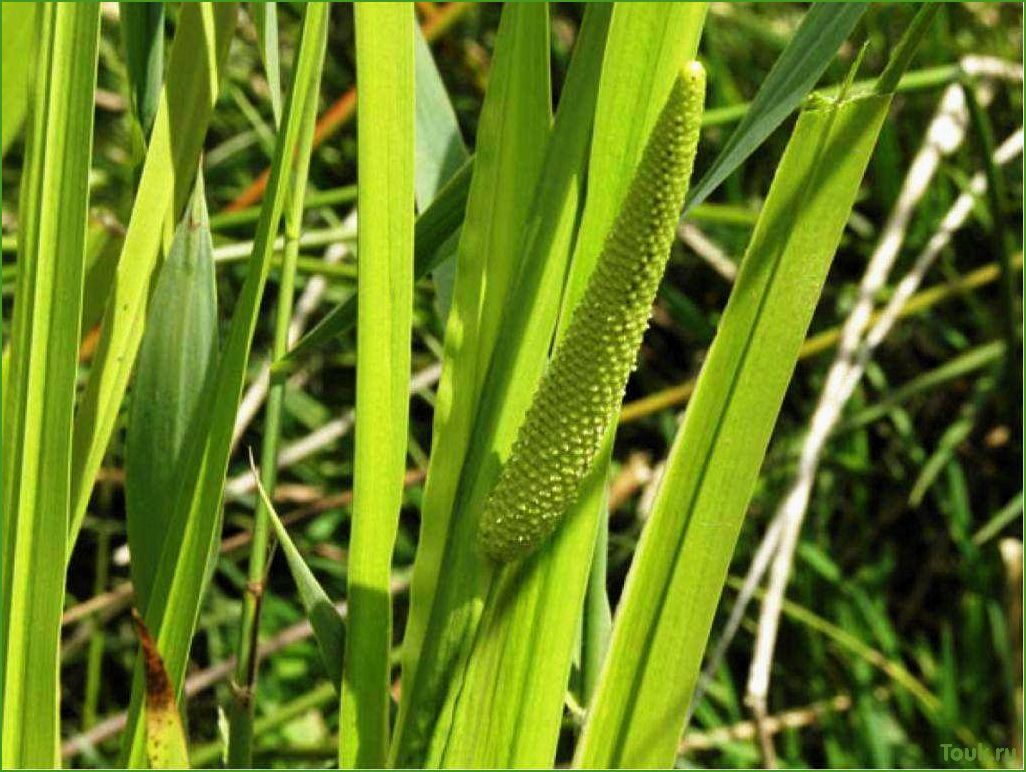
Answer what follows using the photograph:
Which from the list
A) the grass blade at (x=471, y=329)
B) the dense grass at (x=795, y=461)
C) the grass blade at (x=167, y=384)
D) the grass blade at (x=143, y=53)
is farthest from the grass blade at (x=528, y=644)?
the dense grass at (x=795, y=461)

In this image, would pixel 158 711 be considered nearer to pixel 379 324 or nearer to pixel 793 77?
pixel 379 324

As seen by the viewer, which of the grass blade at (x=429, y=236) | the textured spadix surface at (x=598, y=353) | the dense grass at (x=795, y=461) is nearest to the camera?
the textured spadix surface at (x=598, y=353)

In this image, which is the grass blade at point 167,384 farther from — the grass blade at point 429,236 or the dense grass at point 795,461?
the dense grass at point 795,461

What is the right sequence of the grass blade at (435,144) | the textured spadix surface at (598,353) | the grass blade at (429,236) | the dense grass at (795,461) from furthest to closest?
the dense grass at (795,461) → the grass blade at (435,144) → the grass blade at (429,236) → the textured spadix surface at (598,353)

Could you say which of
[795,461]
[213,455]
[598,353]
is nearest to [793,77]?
[598,353]

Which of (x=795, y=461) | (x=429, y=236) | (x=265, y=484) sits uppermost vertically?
(x=429, y=236)

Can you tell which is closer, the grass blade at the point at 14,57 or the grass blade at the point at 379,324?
the grass blade at the point at 379,324
